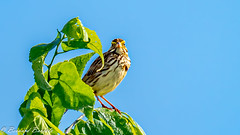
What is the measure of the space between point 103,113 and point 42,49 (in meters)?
0.98

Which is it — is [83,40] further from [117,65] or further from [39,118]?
[117,65]

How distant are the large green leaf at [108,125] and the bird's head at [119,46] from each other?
450 centimetres

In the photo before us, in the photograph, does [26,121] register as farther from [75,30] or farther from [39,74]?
[75,30]

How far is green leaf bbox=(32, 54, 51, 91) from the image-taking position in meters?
2.35

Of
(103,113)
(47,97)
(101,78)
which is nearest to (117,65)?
(101,78)

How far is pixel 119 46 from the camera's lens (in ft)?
26.5

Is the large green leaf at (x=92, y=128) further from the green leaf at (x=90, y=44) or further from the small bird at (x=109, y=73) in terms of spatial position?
the small bird at (x=109, y=73)

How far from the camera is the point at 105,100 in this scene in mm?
7930

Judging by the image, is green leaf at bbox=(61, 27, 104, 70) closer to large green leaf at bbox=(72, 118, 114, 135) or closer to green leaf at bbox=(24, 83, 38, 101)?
green leaf at bbox=(24, 83, 38, 101)

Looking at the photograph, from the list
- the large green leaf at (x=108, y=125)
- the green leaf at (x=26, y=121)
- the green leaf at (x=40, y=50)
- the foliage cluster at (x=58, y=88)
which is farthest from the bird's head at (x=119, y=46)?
the green leaf at (x=26, y=121)

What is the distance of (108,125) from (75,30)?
836 millimetres

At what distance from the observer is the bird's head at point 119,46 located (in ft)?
26.4

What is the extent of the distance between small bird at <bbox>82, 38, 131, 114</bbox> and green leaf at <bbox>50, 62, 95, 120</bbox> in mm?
4844

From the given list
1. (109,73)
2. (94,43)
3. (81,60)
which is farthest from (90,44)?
(109,73)
